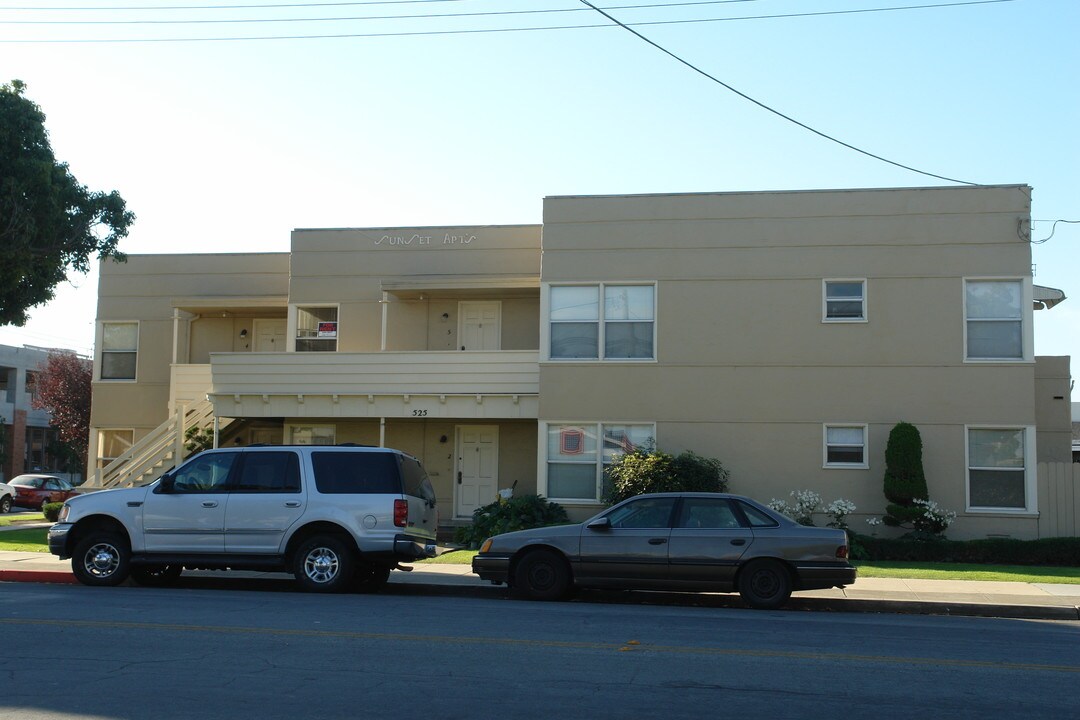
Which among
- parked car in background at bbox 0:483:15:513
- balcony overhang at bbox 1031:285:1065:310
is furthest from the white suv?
parked car in background at bbox 0:483:15:513

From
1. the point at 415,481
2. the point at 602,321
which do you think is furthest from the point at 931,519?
the point at 415,481

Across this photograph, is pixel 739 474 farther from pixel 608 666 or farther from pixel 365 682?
pixel 365 682

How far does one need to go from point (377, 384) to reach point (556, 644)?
14.1 meters

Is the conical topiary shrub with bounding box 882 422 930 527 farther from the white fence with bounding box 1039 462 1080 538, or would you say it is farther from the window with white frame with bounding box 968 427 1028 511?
the white fence with bounding box 1039 462 1080 538

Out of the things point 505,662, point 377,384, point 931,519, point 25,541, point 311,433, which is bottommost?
point 25,541

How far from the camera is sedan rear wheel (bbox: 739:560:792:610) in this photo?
1354 cm

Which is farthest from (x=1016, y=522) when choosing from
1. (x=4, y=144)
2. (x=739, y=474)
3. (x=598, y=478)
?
(x=4, y=144)

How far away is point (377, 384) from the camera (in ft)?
77.5

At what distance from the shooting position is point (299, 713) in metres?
7.29

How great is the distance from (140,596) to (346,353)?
10.7 m

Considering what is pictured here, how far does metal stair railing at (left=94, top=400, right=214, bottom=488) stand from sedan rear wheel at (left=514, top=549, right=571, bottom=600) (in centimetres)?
1377

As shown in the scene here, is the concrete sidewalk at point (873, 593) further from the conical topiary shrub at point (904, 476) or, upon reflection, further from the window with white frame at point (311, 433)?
the window with white frame at point (311, 433)

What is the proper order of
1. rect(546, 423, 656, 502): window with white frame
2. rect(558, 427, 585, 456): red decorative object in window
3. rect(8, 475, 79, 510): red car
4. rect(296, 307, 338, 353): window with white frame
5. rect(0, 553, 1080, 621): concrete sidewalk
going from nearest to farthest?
rect(0, 553, 1080, 621): concrete sidewalk < rect(546, 423, 656, 502): window with white frame < rect(558, 427, 585, 456): red decorative object in window < rect(296, 307, 338, 353): window with white frame < rect(8, 475, 79, 510): red car

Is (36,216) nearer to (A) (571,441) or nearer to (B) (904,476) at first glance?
(A) (571,441)
